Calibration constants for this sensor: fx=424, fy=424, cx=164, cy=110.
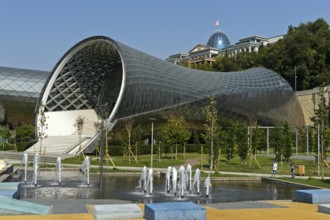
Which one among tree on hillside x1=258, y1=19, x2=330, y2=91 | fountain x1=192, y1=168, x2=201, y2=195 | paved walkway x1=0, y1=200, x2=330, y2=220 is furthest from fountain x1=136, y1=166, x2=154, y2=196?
tree on hillside x1=258, y1=19, x2=330, y2=91

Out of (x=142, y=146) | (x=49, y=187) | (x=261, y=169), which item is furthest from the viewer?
(x=142, y=146)

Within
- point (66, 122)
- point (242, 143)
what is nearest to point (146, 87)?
point (66, 122)

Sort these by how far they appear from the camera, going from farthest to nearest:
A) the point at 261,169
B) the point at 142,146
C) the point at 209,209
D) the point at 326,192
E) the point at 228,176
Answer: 1. the point at 142,146
2. the point at 261,169
3. the point at 228,176
4. the point at 326,192
5. the point at 209,209

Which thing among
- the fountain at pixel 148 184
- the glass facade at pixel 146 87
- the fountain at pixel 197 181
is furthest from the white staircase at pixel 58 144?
the fountain at pixel 197 181

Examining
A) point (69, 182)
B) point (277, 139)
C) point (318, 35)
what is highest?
point (318, 35)

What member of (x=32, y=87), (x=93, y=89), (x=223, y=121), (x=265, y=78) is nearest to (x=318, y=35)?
(x=265, y=78)

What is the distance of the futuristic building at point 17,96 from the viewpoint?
215ft

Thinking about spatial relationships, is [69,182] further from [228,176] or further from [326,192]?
[326,192]

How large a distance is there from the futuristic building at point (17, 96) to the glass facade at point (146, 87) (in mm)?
12886

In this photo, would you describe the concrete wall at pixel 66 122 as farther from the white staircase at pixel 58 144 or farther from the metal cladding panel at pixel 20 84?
the metal cladding panel at pixel 20 84

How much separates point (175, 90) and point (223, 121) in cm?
828

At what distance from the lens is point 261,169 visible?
29781mm

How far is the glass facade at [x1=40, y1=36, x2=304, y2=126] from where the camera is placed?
4631 centimetres

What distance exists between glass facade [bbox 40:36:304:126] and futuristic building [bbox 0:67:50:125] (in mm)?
12886
